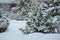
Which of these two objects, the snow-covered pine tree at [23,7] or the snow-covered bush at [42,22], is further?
the snow-covered pine tree at [23,7]

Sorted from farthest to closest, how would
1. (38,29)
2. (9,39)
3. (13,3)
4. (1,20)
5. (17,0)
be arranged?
(13,3) < (17,0) < (1,20) < (38,29) < (9,39)

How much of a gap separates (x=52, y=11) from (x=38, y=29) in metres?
0.85

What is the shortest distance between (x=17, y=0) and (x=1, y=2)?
0.99 m

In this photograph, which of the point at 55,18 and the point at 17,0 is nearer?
the point at 55,18

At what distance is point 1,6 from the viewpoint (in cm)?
743

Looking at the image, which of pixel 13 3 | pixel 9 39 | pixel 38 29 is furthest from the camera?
pixel 13 3

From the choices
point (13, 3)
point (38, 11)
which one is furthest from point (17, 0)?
point (38, 11)

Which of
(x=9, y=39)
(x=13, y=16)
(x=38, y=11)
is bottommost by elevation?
(x=13, y=16)

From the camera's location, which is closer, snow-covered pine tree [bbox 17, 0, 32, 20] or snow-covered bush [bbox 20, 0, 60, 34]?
snow-covered bush [bbox 20, 0, 60, 34]

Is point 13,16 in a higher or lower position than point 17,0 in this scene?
lower

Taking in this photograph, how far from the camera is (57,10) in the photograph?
16.1 feet

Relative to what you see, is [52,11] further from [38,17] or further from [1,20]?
[1,20]

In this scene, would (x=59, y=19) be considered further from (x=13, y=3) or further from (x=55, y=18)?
(x=13, y=3)

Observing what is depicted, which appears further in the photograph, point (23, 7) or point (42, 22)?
point (23, 7)
